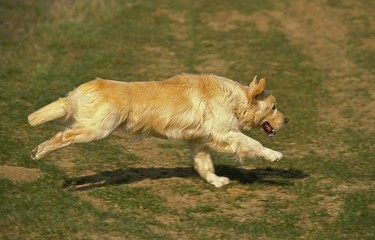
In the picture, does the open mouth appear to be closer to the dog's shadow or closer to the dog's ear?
the dog's ear

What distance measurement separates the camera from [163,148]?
32.7 feet

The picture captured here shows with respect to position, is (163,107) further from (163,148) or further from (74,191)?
(163,148)

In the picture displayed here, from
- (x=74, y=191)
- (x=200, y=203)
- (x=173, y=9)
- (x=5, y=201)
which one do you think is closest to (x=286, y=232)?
(x=200, y=203)

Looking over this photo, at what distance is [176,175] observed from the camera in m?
8.73

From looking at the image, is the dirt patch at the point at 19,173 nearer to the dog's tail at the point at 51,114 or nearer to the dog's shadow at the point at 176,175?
the dog's shadow at the point at 176,175

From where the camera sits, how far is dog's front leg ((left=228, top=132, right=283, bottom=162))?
8.02 metres

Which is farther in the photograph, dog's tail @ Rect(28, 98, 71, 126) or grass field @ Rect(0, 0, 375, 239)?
dog's tail @ Rect(28, 98, 71, 126)

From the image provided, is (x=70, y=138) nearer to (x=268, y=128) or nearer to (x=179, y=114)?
(x=179, y=114)

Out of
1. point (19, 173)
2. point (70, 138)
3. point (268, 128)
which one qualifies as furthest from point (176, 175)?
point (19, 173)

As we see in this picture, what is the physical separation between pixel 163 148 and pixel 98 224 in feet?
10.3

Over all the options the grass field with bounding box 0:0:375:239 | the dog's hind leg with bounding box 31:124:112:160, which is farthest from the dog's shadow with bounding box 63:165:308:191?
the dog's hind leg with bounding box 31:124:112:160

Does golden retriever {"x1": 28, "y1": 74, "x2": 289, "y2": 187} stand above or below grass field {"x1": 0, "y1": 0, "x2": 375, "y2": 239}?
above

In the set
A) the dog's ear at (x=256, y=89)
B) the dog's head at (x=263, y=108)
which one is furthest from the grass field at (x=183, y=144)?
the dog's ear at (x=256, y=89)

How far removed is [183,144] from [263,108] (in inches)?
79.7
